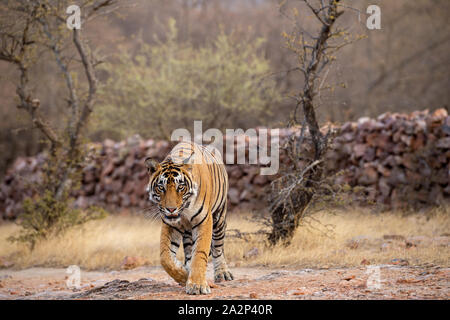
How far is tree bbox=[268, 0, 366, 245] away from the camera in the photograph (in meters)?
8.20

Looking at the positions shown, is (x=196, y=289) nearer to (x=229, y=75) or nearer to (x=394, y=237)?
(x=394, y=237)

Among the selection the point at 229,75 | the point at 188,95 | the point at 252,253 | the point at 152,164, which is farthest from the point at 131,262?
the point at 229,75

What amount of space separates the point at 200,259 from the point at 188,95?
33.1 ft

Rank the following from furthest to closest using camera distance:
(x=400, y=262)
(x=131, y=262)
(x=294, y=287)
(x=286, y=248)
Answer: (x=131, y=262), (x=286, y=248), (x=400, y=262), (x=294, y=287)

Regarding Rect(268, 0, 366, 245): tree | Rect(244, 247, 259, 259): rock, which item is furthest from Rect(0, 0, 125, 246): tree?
Rect(268, 0, 366, 245): tree

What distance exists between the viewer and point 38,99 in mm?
10734

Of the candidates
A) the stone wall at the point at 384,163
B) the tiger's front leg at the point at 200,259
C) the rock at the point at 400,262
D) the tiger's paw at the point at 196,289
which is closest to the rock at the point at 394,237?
the stone wall at the point at 384,163

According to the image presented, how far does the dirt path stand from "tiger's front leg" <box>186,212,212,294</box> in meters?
0.11

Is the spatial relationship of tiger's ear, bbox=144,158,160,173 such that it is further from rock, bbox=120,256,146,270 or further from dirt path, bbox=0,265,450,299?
rock, bbox=120,256,146,270

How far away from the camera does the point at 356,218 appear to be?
413 inches

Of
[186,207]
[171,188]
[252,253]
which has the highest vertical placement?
[171,188]

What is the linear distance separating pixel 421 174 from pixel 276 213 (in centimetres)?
409
